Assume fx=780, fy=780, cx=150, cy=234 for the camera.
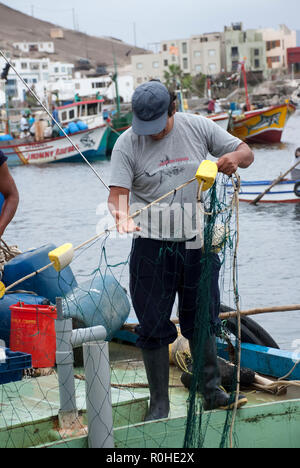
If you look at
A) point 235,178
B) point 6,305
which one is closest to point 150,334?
point 235,178

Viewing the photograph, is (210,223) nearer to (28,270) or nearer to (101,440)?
(101,440)

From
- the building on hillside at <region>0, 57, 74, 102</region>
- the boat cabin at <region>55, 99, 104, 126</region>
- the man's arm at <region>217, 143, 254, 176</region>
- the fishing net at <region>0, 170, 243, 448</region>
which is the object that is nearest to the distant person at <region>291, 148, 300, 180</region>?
the fishing net at <region>0, 170, 243, 448</region>

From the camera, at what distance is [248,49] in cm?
14250

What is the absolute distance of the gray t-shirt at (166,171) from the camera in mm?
3887

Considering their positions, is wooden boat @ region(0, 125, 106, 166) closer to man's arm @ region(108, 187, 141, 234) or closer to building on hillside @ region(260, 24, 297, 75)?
man's arm @ region(108, 187, 141, 234)

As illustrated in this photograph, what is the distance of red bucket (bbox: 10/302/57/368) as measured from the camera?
5441mm

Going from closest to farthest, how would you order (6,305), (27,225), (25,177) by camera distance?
(6,305) → (27,225) → (25,177)

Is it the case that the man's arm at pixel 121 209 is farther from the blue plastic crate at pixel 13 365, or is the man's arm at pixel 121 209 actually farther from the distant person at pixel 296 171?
the distant person at pixel 296 171

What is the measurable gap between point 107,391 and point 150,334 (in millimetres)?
397

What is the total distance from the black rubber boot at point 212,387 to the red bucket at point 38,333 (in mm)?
1661

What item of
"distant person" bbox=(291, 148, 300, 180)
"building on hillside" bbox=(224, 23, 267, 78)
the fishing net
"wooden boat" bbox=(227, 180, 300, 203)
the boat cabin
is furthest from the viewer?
"building on hillside" bbox=(224, 23, 267, 78)

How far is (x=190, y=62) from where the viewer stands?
15125 cm

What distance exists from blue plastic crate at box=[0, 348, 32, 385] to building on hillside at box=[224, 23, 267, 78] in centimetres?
14020

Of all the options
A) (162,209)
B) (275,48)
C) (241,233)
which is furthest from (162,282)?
(275,48)
